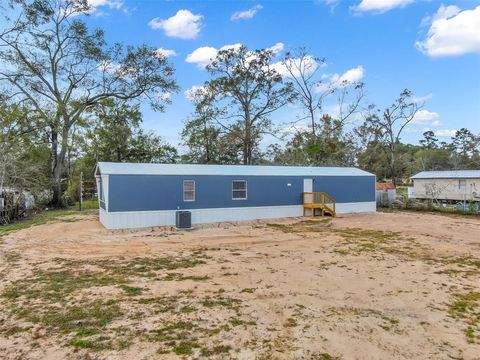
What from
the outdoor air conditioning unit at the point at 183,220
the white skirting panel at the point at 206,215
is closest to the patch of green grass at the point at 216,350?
the outdoor air conditioning unit at the point at 183,220

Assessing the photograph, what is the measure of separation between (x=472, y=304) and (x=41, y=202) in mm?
21694

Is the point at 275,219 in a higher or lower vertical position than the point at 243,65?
lower

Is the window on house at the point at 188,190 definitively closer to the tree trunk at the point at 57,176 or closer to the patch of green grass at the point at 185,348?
the patch of green grass at the point at 185,348

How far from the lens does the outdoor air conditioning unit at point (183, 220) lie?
12.2 metres

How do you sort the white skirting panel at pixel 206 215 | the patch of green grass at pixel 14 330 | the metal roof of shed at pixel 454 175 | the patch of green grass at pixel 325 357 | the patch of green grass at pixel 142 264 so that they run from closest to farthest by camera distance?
1. the patch of green grass at pixel 325 357
2. the patch of green grass at pixel 14 330
3. the patch of green grass at pixel 142 264
4. the white skirting panel at pixel 206 215
5. the metal roof of shed at pixel 454 175

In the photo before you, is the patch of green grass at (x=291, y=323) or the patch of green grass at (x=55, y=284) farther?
the patch of green grass at (x=55, y=284)

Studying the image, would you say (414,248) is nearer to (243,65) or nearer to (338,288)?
(338,288)

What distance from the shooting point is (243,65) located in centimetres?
2662

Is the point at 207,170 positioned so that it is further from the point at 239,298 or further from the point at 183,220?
the point at 239,298

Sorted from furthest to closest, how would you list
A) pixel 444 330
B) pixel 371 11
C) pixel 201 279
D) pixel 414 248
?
pixel 371 11, pixel 414 248, pixel 201 279, pixel 444 330

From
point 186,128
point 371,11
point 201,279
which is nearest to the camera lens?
point 201,279

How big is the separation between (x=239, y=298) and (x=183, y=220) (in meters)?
7.36

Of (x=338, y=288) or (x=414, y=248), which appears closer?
(x=338, y=288)

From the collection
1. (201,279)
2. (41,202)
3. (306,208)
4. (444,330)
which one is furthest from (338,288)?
(41,202)
